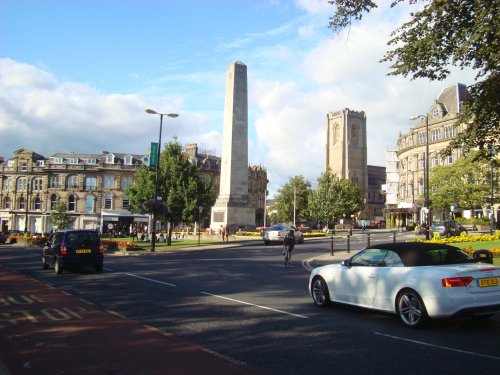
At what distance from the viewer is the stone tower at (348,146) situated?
13188cm

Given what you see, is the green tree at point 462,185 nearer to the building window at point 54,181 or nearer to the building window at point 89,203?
the building window at point 89,203

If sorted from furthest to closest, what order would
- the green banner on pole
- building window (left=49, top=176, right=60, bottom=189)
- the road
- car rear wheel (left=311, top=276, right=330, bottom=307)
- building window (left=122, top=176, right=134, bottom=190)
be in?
building window (left=122, top=176, right=134, bottom=190) → building window (left=49, top=176, right=60, bottom=189) → the green banner on pole → car rear wheel (left=311, top=276, right=330, bottom=307) → the road

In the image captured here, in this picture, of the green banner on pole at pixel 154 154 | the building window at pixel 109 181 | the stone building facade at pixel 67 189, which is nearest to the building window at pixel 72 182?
the stone building facade at pixel 67 189

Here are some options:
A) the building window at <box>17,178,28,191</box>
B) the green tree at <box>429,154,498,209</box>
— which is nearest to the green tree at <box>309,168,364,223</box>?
the green tree at <box>429,154,498,209</box>

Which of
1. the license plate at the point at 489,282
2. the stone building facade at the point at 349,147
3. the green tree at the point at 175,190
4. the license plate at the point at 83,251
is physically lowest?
the license plate at the point at 83,251

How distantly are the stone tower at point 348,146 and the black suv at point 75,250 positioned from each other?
11638cm

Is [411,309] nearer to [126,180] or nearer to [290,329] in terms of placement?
[290,329]

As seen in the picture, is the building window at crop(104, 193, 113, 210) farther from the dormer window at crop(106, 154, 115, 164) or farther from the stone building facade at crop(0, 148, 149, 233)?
the dormer window at crop(106, 154, 115, 164)

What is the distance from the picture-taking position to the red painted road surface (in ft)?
19.0

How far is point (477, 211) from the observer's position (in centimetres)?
6894

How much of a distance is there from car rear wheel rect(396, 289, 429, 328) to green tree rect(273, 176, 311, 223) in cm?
9232

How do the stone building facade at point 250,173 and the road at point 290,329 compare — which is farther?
the stone building facade at point 250,173

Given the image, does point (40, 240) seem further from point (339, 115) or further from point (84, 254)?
point (339, 115)

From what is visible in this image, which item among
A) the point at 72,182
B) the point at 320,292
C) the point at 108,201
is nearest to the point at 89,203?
the point at 108,201
